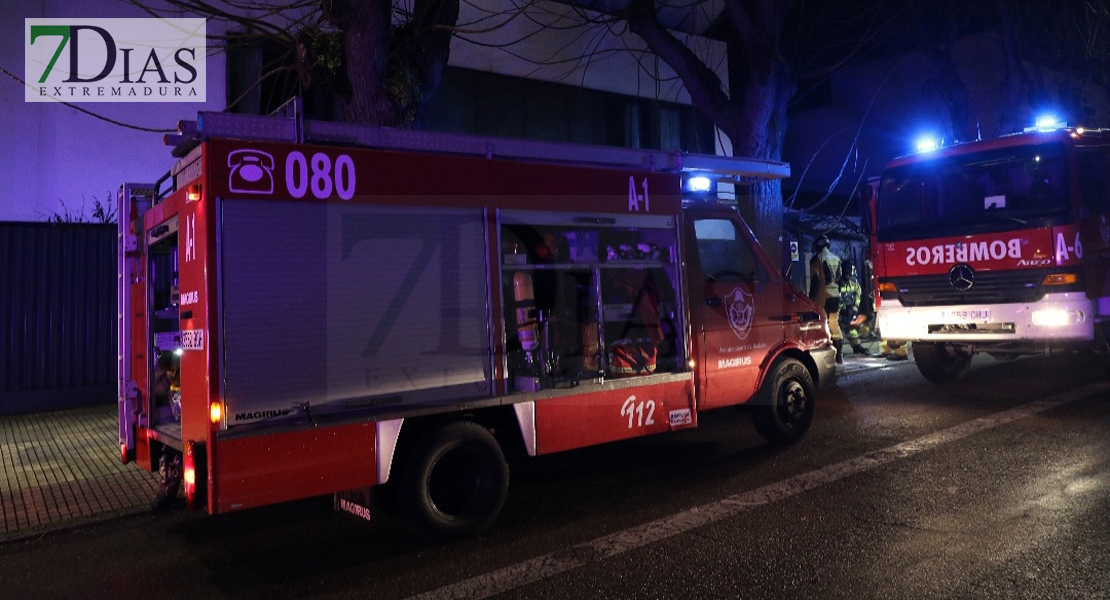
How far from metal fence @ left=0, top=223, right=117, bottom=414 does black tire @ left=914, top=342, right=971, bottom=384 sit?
1103 cm

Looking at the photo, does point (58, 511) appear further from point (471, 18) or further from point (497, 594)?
point (471, 18)

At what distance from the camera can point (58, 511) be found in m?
6.11

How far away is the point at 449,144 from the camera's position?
17.5ft

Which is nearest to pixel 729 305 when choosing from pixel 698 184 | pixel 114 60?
pixel 698 184

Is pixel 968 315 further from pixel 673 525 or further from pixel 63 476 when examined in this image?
pixel 63 476

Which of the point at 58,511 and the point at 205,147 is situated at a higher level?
the point at 205,147

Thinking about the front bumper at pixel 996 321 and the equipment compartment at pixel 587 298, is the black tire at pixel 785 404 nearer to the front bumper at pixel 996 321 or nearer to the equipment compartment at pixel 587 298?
the equipment compartment at pixel 587 298

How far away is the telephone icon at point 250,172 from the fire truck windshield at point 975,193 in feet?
27.0

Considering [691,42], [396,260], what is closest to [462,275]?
[396,260]

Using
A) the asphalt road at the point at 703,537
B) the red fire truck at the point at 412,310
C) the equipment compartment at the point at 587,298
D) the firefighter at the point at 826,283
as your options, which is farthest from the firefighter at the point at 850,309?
the equipment compartment at the point at 587,298

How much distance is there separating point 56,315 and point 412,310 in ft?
26.6

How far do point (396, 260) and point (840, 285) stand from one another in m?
10.7

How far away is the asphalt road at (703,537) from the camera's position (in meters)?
4.16

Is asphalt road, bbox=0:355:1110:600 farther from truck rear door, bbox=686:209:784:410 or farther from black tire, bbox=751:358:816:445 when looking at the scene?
truck rear door, bbox=686:209:784:410
